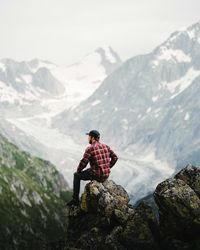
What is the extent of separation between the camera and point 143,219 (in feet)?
100

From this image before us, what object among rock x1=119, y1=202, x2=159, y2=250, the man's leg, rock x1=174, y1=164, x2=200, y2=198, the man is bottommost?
rock x1=119, y1=202, x2=159, y2=250

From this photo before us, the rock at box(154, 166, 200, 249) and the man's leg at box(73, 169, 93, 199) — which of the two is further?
the man's leg at box(73, 169, 93, 199)

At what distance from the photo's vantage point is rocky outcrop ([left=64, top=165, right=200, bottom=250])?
→ 29219 millimetres

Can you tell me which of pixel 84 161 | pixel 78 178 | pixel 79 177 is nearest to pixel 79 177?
pixel 79 177

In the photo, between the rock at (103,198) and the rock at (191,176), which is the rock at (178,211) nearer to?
the rock at (191,176)

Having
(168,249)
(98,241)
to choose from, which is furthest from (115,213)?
(168,249)

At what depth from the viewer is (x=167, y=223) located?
30.0 meters

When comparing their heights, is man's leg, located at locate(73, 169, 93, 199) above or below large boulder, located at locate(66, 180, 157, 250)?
above

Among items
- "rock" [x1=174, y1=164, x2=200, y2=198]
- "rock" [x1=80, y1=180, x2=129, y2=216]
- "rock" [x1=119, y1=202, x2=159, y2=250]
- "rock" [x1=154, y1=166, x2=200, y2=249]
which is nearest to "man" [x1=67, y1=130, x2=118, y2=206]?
"rock" [x1=80, y1=180, x2=129, y2=216]

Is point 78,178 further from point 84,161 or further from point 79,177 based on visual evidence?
point 84,161

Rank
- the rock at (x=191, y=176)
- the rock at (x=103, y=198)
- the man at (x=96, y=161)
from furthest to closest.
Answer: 1. the man at (x=96, y=161)
2. the rock at (x=103, y=198)
3. the rock at (x=191, y=176)

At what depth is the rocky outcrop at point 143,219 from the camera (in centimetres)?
2922

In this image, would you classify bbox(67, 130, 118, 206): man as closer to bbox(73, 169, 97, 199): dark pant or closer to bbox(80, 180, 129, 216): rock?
bbox(73, 169, 97, 199): dark pant

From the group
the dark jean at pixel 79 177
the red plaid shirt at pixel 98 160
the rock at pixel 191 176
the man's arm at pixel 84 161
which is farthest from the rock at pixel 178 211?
the man's arm at pixel 84 161
